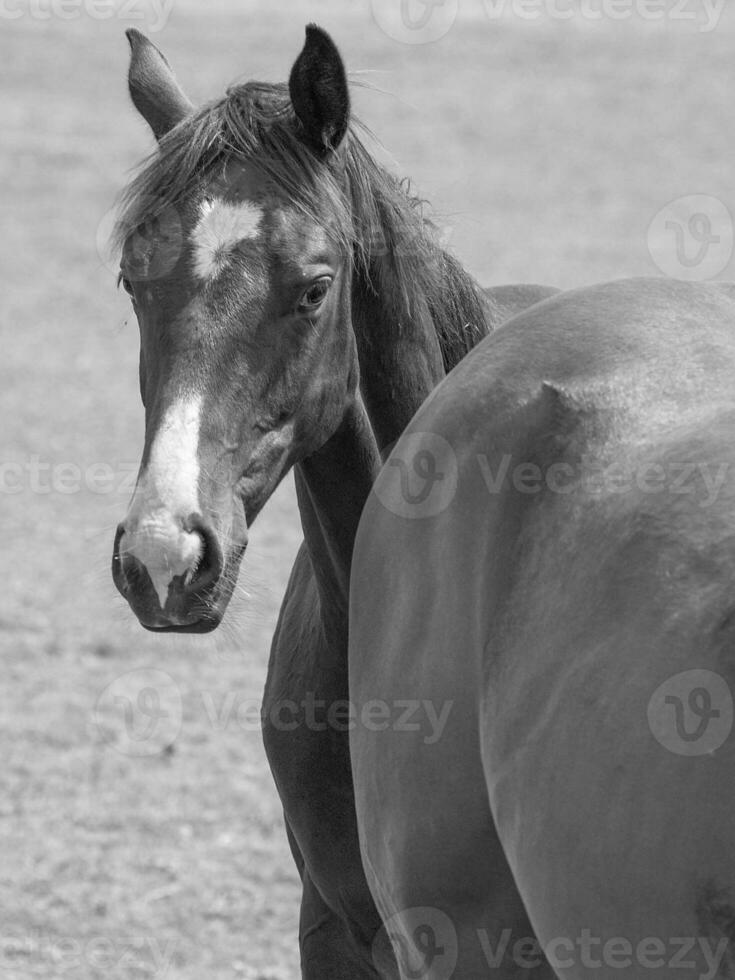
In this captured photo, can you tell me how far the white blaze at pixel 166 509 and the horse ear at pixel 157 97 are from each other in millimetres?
836

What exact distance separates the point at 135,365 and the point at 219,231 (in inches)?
354

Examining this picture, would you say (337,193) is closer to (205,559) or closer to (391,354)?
(391,354)

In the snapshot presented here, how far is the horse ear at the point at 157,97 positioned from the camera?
2.62m

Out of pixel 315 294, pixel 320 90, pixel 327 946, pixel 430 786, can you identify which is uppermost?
pixel 320 90

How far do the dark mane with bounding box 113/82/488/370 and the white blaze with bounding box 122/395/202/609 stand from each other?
0.44 m

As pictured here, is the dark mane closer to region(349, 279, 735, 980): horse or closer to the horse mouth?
region(349, 279, 735, 980): horse

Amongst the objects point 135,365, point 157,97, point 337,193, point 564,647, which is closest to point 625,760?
point 564,647

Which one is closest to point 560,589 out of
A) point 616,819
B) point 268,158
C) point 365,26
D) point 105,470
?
point 616,819

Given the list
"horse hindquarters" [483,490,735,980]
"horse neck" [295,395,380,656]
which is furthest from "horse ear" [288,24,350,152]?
"horse hindquarters" [483,490,735,980]

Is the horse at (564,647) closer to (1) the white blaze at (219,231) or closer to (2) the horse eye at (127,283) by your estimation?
(1) the white blaze at (219,231)

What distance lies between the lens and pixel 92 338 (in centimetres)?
1162

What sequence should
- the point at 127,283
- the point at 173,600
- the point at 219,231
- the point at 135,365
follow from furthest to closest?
the point at 135,365 → the point at 127,283 → the point at 219,231 → the point at 173,600

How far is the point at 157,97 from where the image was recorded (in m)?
2.63

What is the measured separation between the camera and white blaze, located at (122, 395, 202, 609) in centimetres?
195
